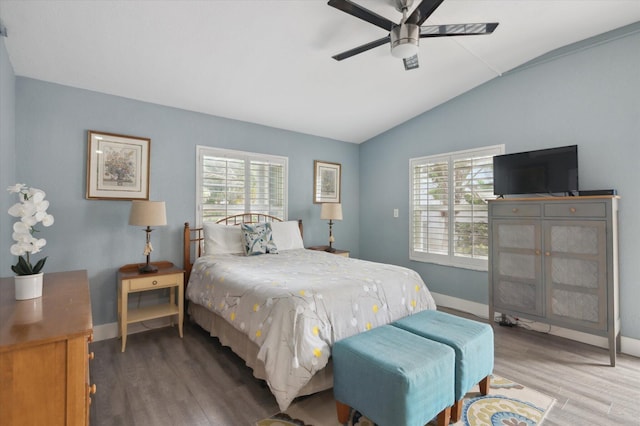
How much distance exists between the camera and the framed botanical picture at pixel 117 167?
120 inches

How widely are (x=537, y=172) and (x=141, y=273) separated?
13.3 ft

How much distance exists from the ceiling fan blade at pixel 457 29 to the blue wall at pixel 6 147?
3027 mm

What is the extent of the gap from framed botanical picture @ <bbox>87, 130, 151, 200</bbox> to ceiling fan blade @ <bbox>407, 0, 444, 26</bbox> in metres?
2.84

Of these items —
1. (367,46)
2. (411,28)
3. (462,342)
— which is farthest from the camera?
(367,46)

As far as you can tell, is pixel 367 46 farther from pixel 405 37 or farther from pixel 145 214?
pixel 145 214

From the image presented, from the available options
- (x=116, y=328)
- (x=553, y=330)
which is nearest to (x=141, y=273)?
(x=116, y=328)

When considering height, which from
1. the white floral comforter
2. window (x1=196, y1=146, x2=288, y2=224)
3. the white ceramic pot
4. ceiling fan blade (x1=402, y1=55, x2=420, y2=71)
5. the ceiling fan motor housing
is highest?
ceiling fan blade (x1=402, y1=55, x2=420, y2=71)

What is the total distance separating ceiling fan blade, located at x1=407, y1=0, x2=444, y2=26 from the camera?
1.83 meters

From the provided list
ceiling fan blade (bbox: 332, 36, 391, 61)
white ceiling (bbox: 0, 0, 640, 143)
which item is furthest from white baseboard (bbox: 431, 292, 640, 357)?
ceiling fan blade (bbox: 332, 36, 391, 61)

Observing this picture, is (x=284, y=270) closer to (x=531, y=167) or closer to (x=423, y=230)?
(x=423, y=230)

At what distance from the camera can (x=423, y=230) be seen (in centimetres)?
440

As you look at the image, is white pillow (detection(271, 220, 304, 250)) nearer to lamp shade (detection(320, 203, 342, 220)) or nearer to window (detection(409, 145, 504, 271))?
lamp shade (detection(320, 203, 342, 220))

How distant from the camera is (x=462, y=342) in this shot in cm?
189

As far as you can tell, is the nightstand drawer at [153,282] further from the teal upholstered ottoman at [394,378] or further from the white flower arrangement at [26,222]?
→ the teal upholstered ottoman at [394,378]
